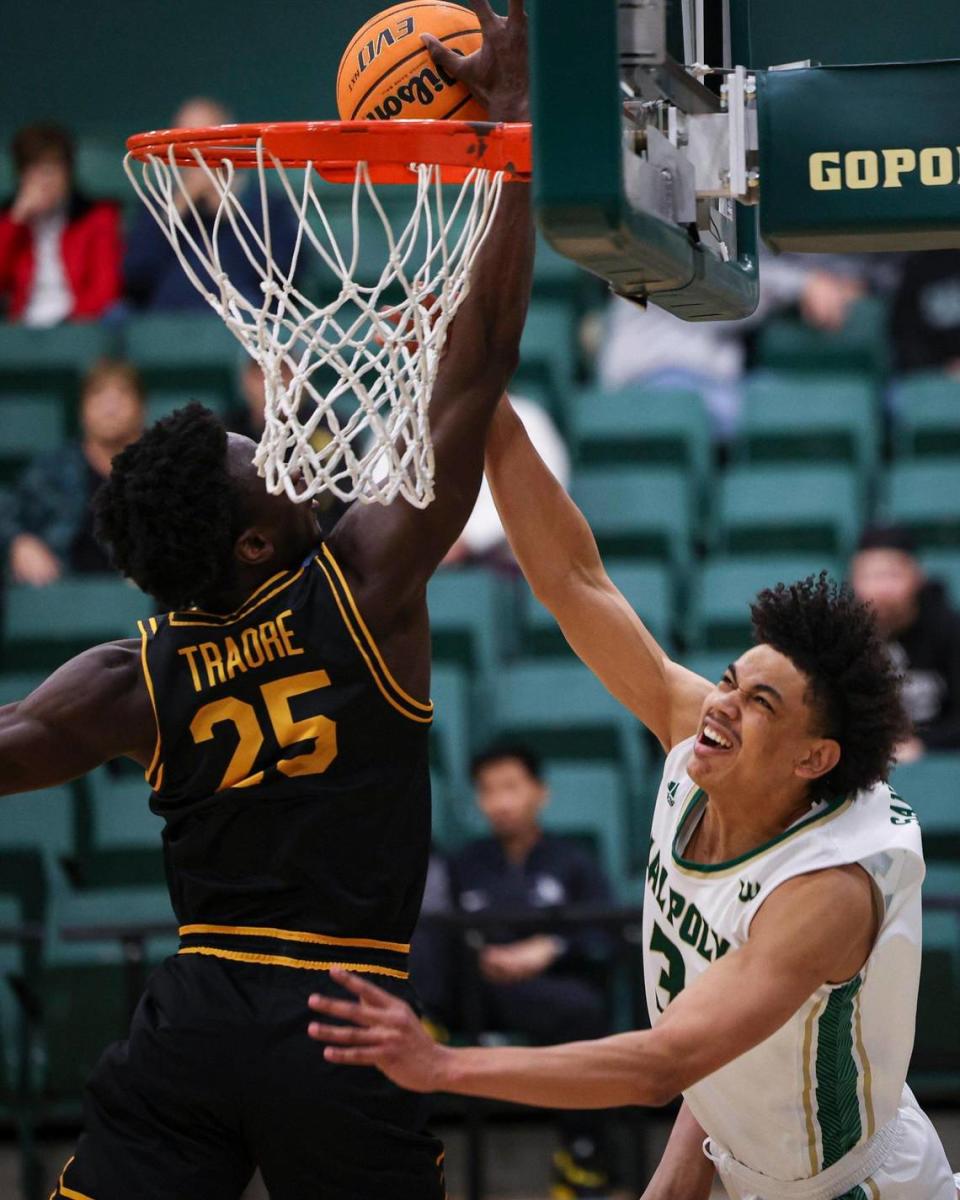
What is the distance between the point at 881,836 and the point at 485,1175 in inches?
116

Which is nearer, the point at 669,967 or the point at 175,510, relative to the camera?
the point at 175,510

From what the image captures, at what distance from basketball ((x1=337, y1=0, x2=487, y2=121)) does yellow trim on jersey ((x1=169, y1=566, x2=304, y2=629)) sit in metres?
0.84

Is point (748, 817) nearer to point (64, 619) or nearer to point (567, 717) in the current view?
point (567, 717)

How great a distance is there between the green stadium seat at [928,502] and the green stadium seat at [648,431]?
0.79 meters

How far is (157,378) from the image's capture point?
7.81 m

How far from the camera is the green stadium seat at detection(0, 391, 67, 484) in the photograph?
25.0 feet

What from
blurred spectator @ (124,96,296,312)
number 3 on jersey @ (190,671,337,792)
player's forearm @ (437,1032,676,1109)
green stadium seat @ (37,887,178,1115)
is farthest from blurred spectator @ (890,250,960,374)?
player's forearm @ (437,1032,676,1109)

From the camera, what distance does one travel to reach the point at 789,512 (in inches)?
294

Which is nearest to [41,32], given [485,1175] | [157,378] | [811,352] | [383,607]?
[157,378]

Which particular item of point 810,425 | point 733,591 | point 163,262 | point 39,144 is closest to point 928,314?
point 810,425

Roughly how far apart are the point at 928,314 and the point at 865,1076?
19.1 feet

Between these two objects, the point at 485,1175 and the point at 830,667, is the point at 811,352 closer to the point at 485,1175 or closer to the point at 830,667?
the point at 485,1175

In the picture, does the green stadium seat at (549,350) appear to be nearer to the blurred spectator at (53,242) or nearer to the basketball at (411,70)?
the blurred spectator at (53,242)

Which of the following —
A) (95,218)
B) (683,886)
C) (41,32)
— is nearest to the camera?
(683,886)
